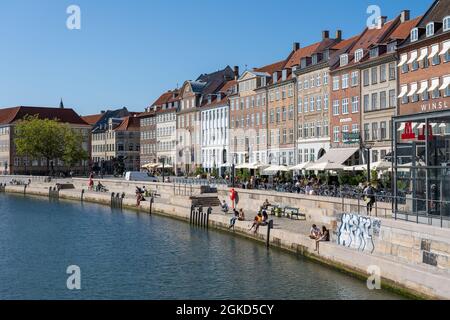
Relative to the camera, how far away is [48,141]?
10994cm

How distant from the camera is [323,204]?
36.8 metres

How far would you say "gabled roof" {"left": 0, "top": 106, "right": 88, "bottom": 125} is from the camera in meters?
134

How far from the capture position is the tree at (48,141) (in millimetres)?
109062

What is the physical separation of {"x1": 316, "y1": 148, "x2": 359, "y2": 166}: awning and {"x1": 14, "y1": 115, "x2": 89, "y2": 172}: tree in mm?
60851

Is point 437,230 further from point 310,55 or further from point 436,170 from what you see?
point 310,55

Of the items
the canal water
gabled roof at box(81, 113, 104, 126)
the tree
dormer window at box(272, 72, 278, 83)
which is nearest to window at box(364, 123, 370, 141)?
Answer: dormer window at box(272, 72, 278, 83)

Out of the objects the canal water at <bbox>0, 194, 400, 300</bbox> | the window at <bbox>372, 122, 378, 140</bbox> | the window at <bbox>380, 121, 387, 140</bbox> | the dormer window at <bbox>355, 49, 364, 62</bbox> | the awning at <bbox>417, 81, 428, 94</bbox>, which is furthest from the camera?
the dormer window at <bbox>355, 49, 364, 62</bbox>

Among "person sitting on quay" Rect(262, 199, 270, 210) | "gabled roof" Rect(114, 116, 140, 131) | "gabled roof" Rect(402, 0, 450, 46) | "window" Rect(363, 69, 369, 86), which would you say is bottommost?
"person sitting on quay" Rect(262, 199, 270, 210)

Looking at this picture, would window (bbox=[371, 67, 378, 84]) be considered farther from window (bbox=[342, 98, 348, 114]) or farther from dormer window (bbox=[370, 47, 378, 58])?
window (bbox=[342, 98, 348, 114])

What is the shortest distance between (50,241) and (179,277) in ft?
46.7

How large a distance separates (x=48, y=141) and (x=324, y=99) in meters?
60.2

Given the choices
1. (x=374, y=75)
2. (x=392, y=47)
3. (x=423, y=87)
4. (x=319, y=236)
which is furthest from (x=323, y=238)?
(x=374, y=75)

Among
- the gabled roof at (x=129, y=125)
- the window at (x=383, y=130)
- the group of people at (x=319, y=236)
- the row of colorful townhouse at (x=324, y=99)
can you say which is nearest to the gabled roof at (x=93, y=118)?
the gabled roof at (x=129, y=125)

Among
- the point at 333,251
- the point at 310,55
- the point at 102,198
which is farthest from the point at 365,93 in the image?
the point at 333,251
